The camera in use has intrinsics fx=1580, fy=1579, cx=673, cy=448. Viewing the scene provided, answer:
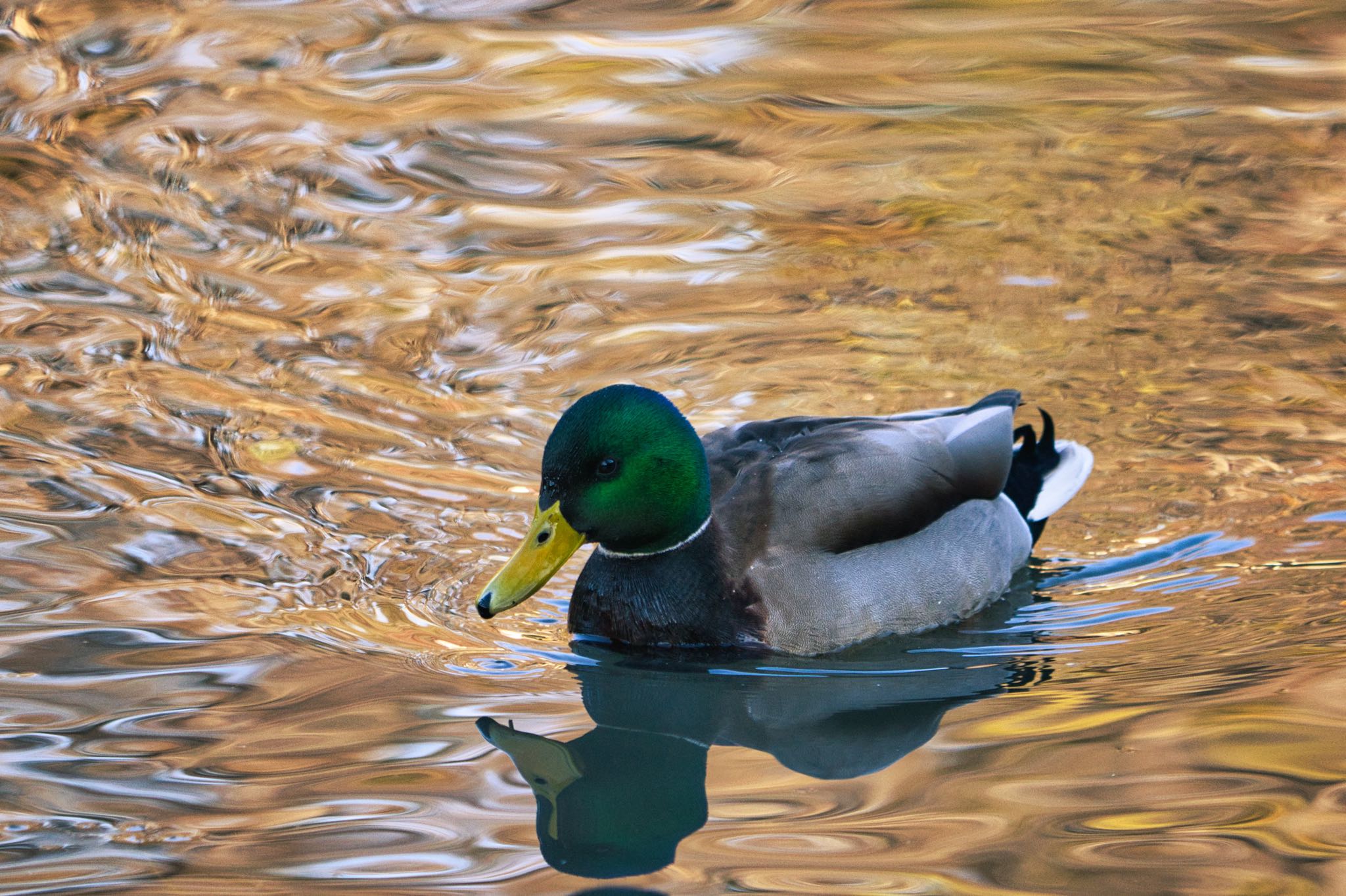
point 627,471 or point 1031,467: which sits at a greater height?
point 627,471

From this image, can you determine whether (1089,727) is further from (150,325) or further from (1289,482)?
(150,325)

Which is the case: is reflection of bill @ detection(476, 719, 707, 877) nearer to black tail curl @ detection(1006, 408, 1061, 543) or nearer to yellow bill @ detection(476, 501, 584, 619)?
yellow bill @ detection(476, 501, 584, 619)

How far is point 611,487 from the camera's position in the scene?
17.5ft

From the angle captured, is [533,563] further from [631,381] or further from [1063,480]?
[631,381]

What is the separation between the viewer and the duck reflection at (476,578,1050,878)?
4297mm

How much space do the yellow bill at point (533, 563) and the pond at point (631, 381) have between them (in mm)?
290

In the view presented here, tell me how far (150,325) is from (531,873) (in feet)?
16.5

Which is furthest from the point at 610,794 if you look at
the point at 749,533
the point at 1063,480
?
the point at 1063,480

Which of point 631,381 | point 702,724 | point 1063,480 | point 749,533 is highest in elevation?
point 631,381

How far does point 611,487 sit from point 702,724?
0.86 m

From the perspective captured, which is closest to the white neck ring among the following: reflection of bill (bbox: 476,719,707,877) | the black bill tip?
the black bill tip

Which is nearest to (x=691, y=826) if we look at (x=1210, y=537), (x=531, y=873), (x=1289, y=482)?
(x=531, y=873)

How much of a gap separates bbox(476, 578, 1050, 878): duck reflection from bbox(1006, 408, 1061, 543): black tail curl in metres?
0.72

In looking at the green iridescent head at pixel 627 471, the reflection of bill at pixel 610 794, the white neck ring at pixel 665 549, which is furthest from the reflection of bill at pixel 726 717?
the green iridescent head at pixel 627 471
